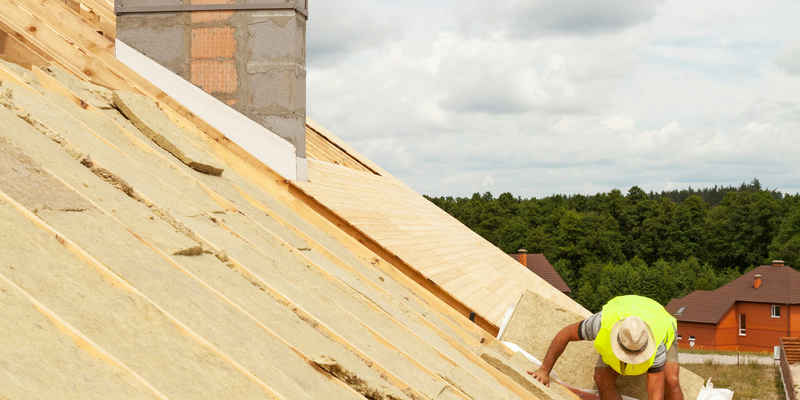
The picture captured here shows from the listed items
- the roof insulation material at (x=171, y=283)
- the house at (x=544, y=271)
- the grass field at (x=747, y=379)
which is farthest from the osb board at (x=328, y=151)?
the house at (x=544, y=271)

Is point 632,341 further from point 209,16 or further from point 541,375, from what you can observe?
point 209,16

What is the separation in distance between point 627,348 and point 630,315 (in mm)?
372

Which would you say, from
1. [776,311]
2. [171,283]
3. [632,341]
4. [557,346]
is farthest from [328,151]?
[776,311]

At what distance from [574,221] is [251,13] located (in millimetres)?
76596

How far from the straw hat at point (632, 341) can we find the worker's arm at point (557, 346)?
267 millimetres

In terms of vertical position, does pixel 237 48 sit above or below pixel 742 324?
above

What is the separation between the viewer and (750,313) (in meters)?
40.8

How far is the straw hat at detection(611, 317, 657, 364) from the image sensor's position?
458 cm

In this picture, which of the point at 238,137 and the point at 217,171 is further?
the point at 238,137

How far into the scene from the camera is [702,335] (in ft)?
137

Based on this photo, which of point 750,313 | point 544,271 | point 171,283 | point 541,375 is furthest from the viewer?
point 544,271

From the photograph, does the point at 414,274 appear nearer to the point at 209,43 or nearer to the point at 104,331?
A: the point at 209,43

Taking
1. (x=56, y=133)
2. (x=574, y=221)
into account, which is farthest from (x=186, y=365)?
(x=574, y=221)

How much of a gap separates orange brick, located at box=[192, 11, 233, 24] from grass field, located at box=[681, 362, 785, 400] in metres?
17.5
